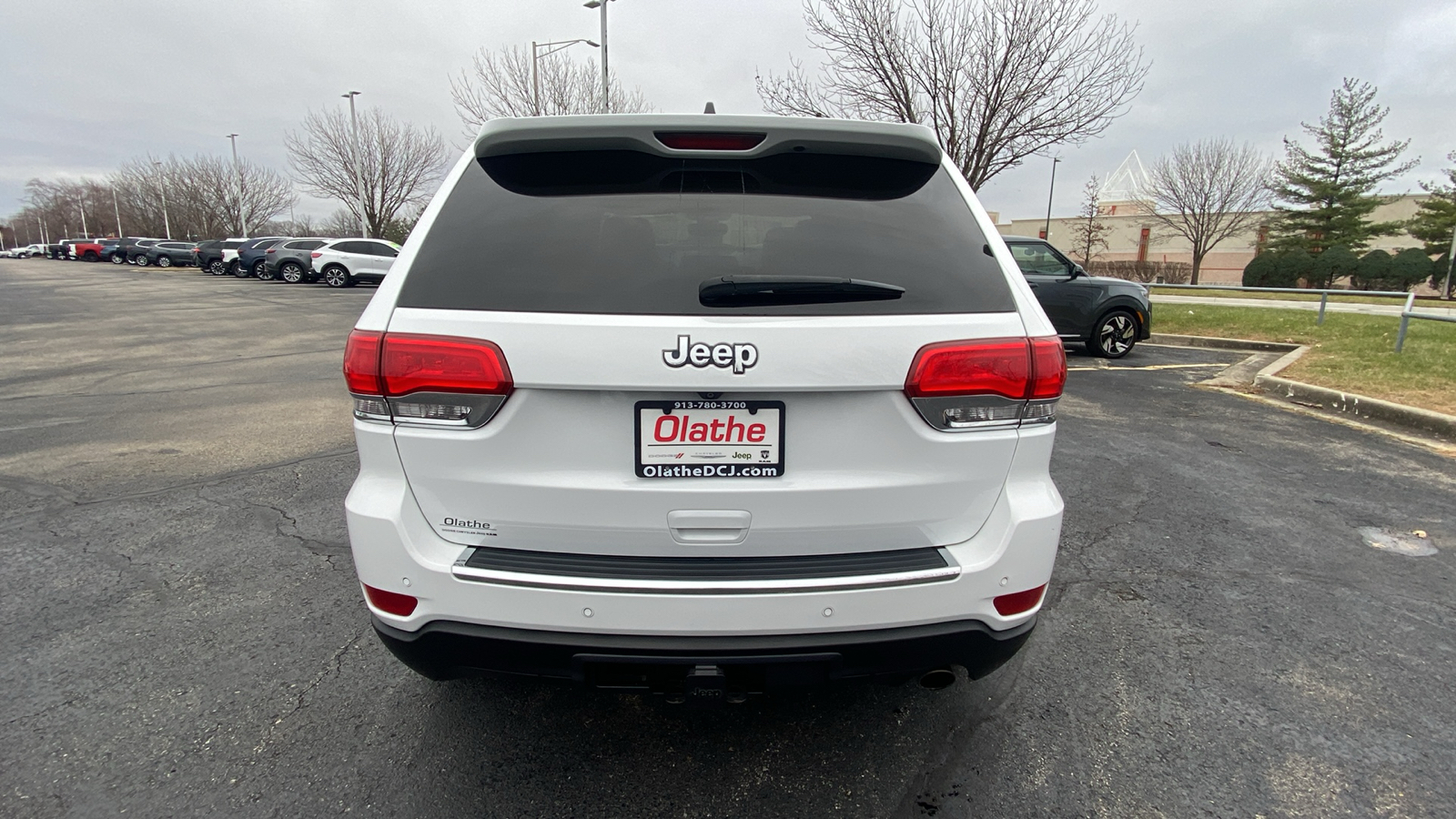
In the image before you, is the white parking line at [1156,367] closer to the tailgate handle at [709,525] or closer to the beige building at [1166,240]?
the tailgate handle at [709,525]

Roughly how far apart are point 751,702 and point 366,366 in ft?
5.43

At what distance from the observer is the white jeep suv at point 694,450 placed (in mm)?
1785

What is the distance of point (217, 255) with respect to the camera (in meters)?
41.3

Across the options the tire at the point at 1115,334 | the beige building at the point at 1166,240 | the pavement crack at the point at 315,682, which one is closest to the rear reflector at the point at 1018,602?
the pavement crack at the point at 315,682

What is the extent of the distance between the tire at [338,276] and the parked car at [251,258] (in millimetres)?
8648

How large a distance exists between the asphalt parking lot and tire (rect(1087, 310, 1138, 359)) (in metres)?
6.20

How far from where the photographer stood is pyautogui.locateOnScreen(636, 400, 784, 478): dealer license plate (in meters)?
1.80

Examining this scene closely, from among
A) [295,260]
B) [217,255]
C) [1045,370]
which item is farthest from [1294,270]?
[217,255]

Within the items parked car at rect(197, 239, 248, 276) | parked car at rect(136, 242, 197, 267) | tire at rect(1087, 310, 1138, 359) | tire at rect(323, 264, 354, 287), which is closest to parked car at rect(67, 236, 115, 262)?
parked car at rect(136, 242, 197, 267)

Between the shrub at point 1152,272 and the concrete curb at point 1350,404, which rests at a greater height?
the shrub at point 1152,272

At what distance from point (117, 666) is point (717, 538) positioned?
2.44 m

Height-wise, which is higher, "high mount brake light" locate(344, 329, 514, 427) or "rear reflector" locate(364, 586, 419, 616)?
"high mount brake light" locate(344, 329, 514, 427)

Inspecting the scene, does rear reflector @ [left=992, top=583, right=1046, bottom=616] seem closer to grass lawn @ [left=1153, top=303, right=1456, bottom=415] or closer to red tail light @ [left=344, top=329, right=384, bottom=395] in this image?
red tail light @ [left=344, top=329, right=384, bottom=395]

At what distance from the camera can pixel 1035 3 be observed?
43.5ft
